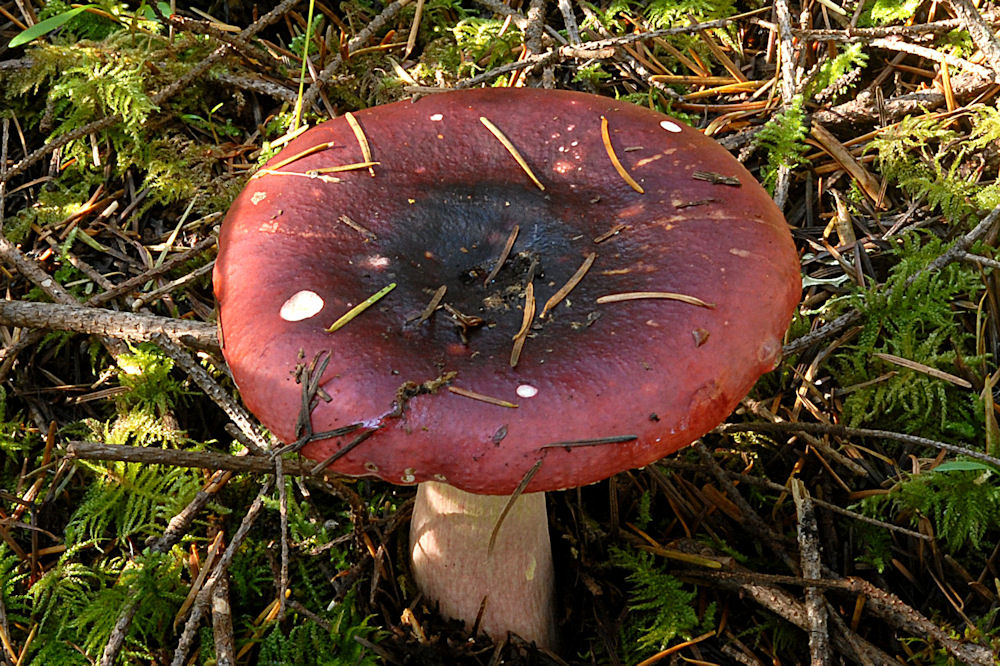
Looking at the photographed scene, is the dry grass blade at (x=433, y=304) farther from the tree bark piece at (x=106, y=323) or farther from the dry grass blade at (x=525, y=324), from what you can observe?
the tree bark piece at (x=106, y=323)

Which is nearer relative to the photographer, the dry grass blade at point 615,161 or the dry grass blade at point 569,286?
the dry grass blade at point 569,286

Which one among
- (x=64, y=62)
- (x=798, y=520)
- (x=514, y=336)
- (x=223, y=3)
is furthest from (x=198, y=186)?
(x=798, y=520)

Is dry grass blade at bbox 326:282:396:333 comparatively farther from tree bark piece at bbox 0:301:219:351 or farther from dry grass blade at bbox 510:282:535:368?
tree bark piece at bbox 0:301:219:351

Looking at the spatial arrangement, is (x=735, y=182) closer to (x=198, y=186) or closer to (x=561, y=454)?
(x=561, y=454)

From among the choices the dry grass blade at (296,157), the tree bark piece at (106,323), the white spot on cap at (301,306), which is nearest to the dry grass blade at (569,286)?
the white spot on cap at (301,306)

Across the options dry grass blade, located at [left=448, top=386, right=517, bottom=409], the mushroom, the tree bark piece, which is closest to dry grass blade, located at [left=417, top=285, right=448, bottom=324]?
the mushroom

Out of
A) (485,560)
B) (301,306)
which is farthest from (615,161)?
(485,560)

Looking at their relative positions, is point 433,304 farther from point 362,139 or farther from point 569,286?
point 362,139

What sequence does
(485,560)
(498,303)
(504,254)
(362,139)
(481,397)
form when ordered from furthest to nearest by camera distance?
1. (485,560)
2. (362,139)
3. (504,254)
4. (498,303)
5. (481,397)
